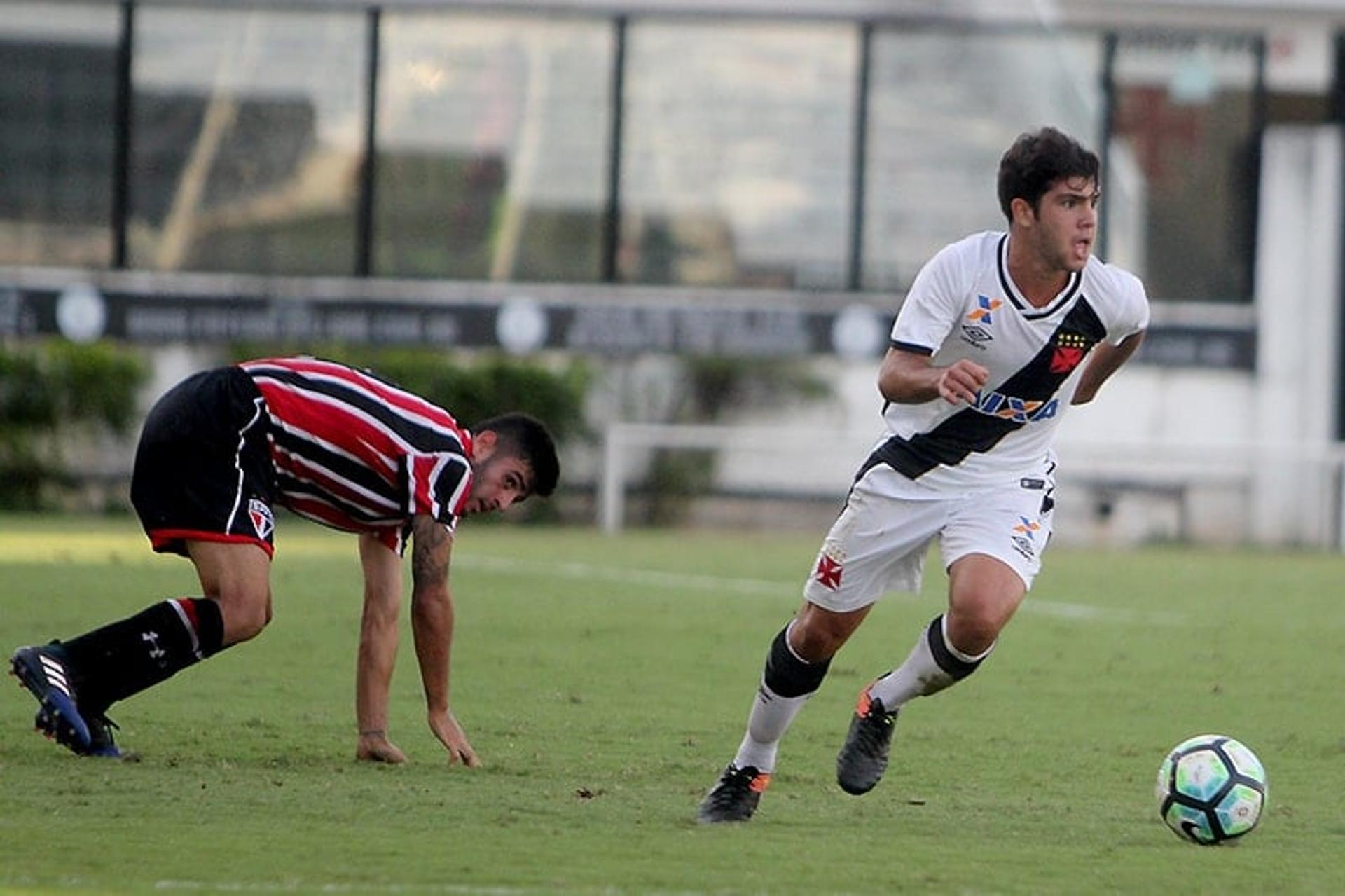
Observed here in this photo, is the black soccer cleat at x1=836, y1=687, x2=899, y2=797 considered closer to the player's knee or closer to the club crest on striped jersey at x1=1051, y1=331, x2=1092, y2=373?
the club crest on striped jersey at x1=1051, y1=331, x2=1092, y2=373

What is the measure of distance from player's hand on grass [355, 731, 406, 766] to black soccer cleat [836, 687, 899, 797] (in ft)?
5.53

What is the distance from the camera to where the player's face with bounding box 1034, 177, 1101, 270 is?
24.4ft

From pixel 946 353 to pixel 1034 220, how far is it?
0.49m

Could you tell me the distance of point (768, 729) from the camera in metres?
7.53

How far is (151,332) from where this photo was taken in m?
25.9

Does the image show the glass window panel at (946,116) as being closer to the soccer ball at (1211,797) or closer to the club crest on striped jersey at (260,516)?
the club crest on striped jersey at (260,516)

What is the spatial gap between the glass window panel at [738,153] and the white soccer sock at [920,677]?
1926 cm

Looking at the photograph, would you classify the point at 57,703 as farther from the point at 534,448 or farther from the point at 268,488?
the point at 534,448

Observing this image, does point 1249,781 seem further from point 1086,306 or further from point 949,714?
point 949,714

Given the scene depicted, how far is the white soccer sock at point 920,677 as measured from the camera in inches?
296

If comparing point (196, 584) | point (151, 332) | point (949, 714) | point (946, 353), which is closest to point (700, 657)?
point (949, 714)

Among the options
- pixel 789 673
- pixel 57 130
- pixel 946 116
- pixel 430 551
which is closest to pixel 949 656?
pixel 789 673

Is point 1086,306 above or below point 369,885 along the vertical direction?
above

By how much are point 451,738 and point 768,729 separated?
1.38 meters
